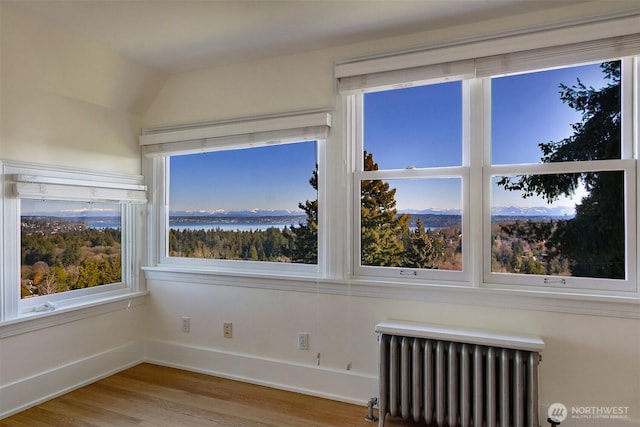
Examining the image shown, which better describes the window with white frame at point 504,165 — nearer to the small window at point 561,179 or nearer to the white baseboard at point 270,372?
the small window at point 561,179

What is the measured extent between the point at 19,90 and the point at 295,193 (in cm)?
192

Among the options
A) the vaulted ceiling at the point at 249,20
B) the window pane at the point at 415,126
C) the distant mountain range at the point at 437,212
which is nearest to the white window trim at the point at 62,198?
the distant mountain range at the point at 437,212

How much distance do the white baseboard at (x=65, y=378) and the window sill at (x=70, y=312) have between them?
1.05 ft

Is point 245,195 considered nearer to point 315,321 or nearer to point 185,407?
point 315,321

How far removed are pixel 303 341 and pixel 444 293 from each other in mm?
1058

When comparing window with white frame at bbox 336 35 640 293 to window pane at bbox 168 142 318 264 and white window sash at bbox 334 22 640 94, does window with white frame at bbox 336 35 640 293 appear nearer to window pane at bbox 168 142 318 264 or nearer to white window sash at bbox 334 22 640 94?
white window sash at bbox 334 22 640 94

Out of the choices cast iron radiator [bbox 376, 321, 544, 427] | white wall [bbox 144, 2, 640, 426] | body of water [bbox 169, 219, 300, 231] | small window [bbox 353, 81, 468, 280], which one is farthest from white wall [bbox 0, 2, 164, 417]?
cast iron radiator [bbox 376, 321, 544, 427]

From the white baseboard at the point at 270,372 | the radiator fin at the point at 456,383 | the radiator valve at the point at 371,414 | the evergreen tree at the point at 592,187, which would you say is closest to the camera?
the radiator fin at the point at 456,383

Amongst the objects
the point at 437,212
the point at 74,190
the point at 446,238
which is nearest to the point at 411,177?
the point at 437,212

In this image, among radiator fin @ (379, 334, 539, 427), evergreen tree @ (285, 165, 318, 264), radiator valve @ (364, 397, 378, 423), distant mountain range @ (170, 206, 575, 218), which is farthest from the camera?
evergreen tree @ (285, 165, 318, 264)

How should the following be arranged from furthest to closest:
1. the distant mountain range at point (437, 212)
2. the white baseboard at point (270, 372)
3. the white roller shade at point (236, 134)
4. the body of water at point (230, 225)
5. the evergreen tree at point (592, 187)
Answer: the body of water at point (230, 225)
the white roller shade at point (236, 134)
the white baseboard at point (270, 372)
the distant mountain range at point (437, 212)
the evergreen tree at point (592, 187)

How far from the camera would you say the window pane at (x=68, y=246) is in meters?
2.61

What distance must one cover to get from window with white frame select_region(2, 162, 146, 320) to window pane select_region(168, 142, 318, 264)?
394 mm

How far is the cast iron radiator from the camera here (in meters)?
2.02
